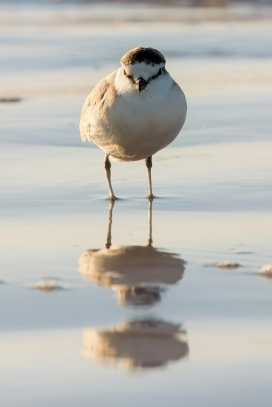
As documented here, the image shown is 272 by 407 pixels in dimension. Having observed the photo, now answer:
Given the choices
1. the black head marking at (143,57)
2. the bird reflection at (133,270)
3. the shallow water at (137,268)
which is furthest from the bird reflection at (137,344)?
the black head marking at (143,57)

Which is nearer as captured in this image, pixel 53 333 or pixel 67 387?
pixel 67 387

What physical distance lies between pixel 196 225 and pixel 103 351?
69.3 inches

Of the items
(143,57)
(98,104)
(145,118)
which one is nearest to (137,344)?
(145,118)

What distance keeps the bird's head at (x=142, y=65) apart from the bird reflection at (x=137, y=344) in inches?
78.6

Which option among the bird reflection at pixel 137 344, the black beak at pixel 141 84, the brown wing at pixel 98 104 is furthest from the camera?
the brown wing at pixel 98 104

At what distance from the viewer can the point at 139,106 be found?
4.79 metres

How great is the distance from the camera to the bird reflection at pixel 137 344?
2768 mm

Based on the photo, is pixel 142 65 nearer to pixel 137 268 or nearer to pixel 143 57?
pixel 143 57

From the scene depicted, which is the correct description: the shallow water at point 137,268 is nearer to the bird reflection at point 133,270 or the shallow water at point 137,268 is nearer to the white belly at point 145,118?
the bird reflection at point 133,270

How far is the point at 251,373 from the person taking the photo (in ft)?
8.76

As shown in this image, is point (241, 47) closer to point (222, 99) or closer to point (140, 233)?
point (222, 99)

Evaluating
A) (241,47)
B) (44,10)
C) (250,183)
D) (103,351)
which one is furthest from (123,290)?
(44,10)

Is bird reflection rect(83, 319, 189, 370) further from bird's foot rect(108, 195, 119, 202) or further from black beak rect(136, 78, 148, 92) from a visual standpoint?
bird's foot rect(108, 195, 119, 202)

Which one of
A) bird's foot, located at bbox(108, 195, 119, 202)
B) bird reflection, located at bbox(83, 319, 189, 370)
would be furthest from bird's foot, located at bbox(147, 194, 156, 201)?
bird reflection, located at bbox(83, 319, 189, 370)
